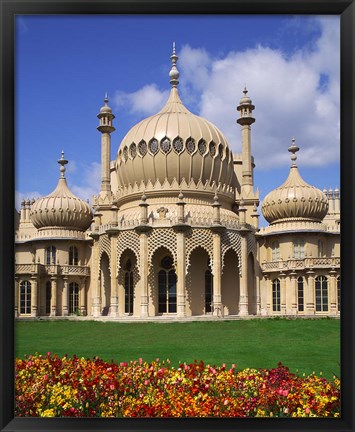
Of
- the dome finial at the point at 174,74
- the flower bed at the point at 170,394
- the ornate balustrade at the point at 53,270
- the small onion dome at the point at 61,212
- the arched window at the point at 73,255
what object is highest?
the dome finial at the point at 174,74

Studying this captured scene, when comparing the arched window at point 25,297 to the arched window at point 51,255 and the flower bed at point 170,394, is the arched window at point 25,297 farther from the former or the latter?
the flower bed at point 170,394

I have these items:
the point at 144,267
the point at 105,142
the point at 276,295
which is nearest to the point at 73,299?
the point at 144,267

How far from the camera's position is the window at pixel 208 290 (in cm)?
3005

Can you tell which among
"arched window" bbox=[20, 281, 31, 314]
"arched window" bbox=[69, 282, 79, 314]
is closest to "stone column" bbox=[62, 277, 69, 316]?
"arched window" bbox=[69, 282, 79, 314]

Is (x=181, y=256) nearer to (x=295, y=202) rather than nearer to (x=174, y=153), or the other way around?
(x=174, y=153)

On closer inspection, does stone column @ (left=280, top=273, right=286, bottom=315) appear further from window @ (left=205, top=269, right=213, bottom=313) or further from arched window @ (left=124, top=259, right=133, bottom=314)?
arched window @ (left=124, top=259, right=133, bottom=314)

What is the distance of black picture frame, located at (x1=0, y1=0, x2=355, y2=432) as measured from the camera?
4754 mm

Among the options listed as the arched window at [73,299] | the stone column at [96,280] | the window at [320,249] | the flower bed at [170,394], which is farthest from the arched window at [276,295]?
the flower bed at [170,394]

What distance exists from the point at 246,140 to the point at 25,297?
1795 centimetres

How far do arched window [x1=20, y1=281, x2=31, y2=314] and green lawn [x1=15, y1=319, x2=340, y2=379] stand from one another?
13.5m

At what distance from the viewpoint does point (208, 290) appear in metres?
30.2

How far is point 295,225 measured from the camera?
3278 cm

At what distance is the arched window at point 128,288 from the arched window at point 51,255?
6.52 meters
